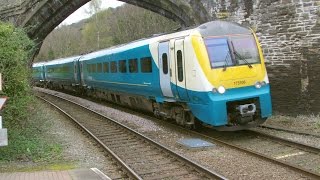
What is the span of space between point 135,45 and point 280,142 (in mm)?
7219

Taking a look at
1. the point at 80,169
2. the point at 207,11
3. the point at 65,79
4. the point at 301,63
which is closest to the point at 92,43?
the point at 65,79

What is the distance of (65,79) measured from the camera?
34031mm

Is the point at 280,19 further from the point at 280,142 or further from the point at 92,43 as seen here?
the point at 92,43

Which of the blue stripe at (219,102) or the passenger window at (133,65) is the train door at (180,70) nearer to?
the blue stripe at (219,102)

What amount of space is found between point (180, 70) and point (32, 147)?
4.21 metres

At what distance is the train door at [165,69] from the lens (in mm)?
13055

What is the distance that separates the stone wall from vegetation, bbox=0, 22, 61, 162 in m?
7.74

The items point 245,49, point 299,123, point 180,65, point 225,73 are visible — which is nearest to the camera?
point 225,73

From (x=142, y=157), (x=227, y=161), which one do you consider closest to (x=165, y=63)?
(x=142, y=157)

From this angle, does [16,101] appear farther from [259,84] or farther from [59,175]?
[259,84]

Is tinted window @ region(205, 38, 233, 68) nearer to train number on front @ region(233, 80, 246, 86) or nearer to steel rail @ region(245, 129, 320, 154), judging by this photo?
train number on front @ region(233, 80, 246, 86)

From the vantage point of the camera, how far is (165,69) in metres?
13.3

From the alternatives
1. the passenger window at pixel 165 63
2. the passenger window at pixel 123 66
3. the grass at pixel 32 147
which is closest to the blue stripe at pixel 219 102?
the passenger window at pixel 165 63

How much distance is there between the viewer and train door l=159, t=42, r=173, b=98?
42.8 ft
